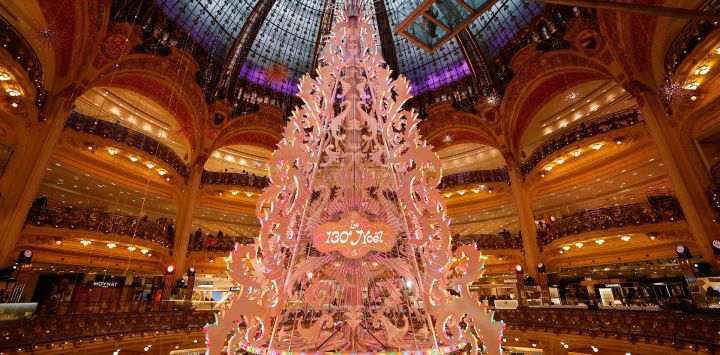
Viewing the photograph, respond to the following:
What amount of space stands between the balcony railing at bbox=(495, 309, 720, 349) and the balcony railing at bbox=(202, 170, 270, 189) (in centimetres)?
1471

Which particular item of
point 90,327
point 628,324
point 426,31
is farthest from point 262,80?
point 628,324

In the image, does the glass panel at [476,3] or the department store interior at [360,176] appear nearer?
the glass panel at [476,3]

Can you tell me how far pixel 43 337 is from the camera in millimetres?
8688

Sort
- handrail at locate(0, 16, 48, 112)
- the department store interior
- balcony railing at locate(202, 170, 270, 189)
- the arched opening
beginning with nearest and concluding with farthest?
the department store interior
handrail at locate(0, 16, 48, 112)
the arched opening
balcony railing at locate(202, 170, 270, 189)

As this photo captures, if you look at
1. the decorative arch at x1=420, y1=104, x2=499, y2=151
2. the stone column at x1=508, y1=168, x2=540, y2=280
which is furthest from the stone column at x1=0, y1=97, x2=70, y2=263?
the stone column at x1=508, y1=168, x2=540, y2=280

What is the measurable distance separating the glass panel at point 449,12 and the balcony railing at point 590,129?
1423cm

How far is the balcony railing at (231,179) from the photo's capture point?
19.2 metres

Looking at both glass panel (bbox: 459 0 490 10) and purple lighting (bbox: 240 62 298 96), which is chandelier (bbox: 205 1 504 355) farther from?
purple lighting (bbox: 240 62 298 96)

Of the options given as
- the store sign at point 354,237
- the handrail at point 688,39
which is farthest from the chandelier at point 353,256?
the handrail at point 688,39

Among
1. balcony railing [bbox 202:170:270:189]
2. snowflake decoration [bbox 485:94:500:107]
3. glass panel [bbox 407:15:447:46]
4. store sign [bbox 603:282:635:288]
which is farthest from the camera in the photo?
balcony railing [bbox 202:170:270:189]

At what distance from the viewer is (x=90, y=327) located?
32.7 ft

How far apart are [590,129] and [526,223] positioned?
540cm

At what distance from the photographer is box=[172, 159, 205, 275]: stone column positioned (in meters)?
16.2

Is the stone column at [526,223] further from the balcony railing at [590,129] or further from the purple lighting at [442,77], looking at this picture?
the purple lighting at [442,77]
